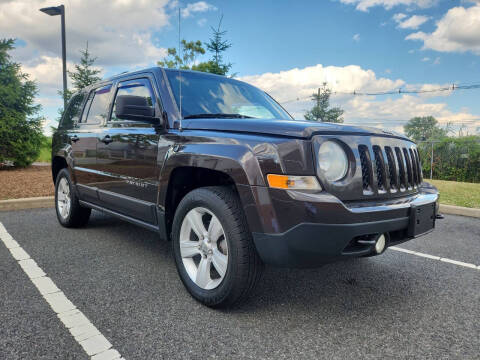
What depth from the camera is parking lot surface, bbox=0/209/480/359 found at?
2.04m

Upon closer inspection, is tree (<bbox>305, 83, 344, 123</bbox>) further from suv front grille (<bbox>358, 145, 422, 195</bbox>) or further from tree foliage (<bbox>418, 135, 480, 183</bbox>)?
suv front grille (<bbox>358, 145, 422, 195</bbox>)

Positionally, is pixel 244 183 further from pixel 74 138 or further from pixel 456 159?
pixel 456 159

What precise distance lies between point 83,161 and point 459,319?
12.9 feet

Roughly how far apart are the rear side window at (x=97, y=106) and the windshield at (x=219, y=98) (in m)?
1.06

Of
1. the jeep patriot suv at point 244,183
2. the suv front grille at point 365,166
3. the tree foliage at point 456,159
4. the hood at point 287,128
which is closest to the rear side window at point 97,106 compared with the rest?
the jeep patriot suv at point 244,183

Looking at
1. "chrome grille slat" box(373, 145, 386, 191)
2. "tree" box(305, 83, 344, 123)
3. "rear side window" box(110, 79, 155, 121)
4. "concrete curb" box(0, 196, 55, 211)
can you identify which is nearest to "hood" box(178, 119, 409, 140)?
"chrome grille slat" box(373, 145, 386, 191)

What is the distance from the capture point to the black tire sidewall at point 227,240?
7.57ft

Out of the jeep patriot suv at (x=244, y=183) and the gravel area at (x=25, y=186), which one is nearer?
the jeep patriot suv at (x=244, y=183)

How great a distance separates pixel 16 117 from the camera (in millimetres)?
11656

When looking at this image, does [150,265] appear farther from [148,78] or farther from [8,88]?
[8,88]

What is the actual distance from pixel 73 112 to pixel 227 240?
3.43 meters

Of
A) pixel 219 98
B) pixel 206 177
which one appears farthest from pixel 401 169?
pixel 219 98

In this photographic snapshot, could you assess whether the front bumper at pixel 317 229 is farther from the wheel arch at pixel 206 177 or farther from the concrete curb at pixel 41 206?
the concrete curb at pixel 41 206

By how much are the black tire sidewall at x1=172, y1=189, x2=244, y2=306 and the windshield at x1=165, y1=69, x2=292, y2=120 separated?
0.78 metres
